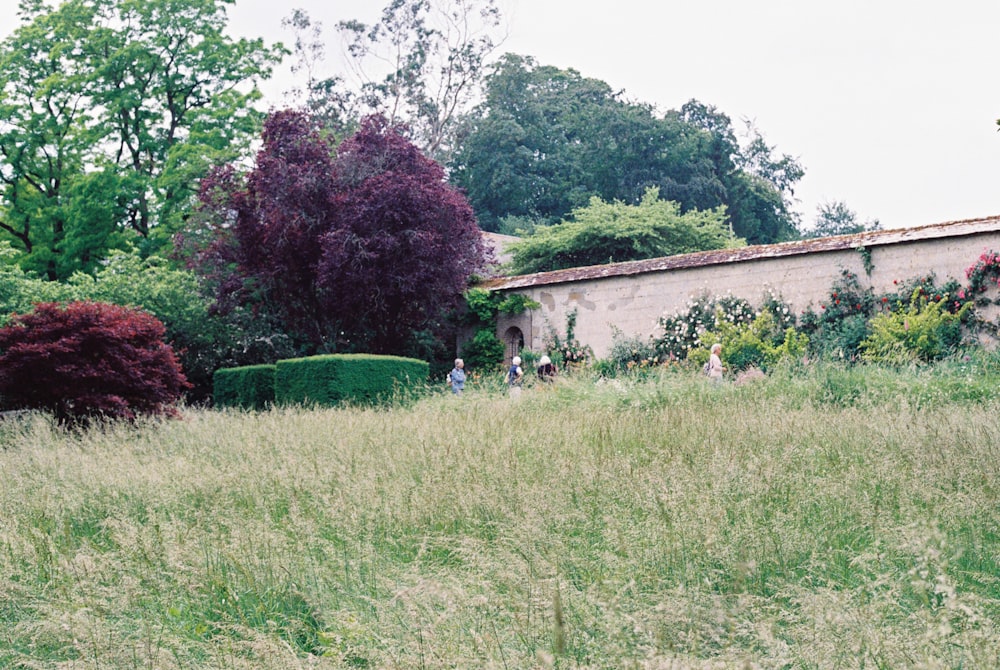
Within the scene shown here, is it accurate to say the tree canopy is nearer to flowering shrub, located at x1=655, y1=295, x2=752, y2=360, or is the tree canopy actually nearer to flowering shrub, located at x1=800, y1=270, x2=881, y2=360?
flowering shrub, located at x1=655, y1=295, x2=752, y2=360

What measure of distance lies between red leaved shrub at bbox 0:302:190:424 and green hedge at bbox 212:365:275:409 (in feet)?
15.4

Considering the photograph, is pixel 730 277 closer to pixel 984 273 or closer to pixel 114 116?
pixel 984 273

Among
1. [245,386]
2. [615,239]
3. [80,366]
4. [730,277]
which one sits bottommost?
[245,386]

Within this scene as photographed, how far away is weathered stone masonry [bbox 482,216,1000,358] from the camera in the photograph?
15.1 meters

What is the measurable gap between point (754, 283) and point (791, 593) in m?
14.0

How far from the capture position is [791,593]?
12.7 ft

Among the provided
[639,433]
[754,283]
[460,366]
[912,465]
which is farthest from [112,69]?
[912,465]

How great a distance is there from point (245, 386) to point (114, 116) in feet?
34.1

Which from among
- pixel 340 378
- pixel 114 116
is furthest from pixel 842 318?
pixel 114 116

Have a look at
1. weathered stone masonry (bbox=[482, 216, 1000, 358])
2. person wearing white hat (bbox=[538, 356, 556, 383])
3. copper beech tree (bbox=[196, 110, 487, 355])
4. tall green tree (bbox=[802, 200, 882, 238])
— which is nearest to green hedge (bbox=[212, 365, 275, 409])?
copper beech tree (bbox=[196, 110, 487, 355])

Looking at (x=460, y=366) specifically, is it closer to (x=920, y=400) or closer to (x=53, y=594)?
(x=920, y=400)

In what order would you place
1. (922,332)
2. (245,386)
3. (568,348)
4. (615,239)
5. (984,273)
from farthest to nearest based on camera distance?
(615,239) < (568,348) < (245,386) < (984,273) < (922,332)

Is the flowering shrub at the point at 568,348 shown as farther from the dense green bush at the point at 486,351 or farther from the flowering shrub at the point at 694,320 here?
the flowering shrub at the point at 694,320

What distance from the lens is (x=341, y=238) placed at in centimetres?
1816
